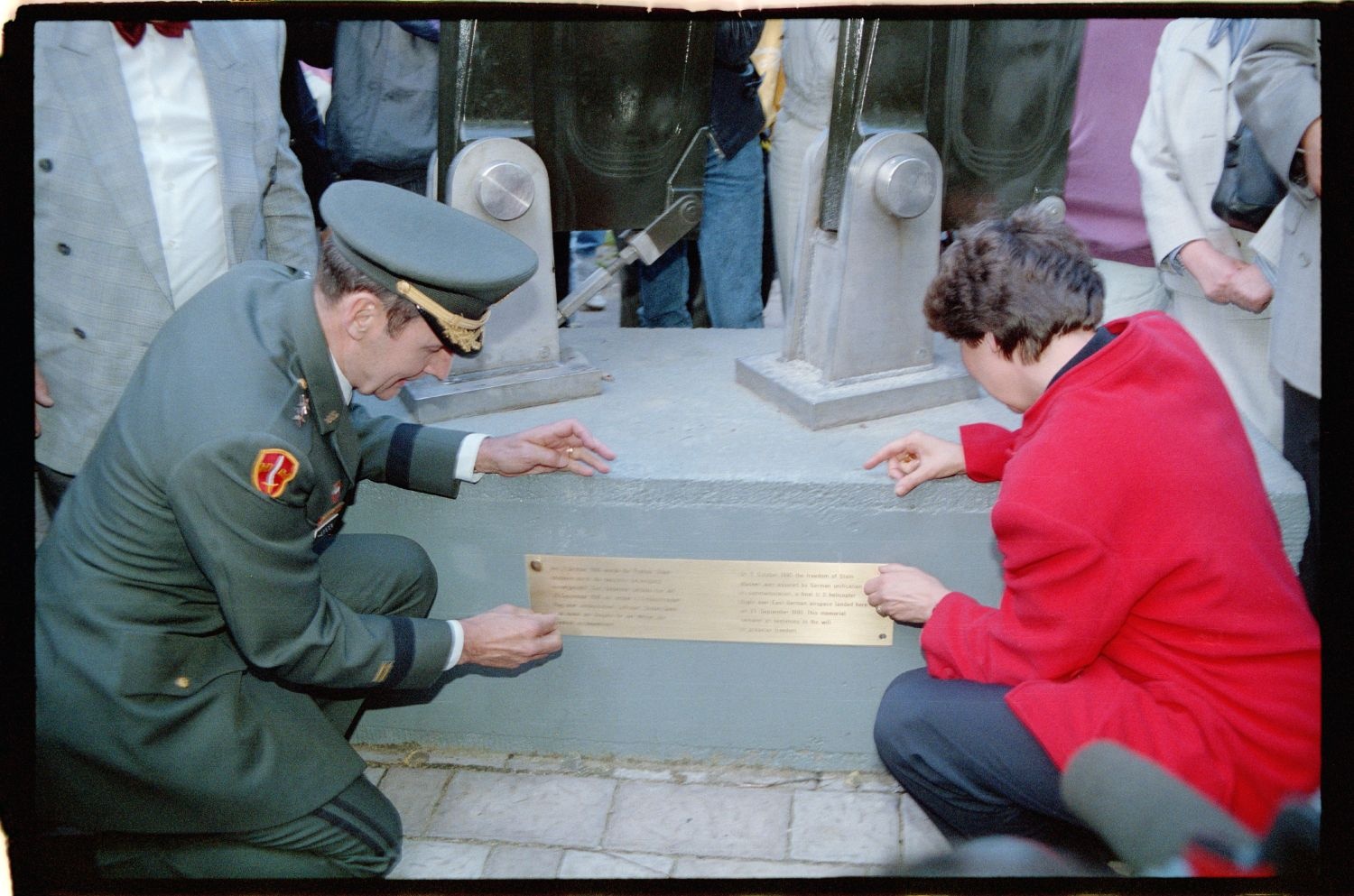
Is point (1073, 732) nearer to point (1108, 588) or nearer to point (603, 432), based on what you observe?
point (1108, 588)

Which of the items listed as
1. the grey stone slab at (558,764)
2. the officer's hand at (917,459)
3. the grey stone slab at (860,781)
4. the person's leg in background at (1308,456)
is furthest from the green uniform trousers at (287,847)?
the person's leg in background at (1308,456)

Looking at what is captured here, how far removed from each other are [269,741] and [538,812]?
0.61 meters

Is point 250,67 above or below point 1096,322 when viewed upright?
above

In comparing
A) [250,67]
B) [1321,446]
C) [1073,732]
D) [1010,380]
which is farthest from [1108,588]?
[250,67]

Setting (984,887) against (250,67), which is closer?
(984,887)

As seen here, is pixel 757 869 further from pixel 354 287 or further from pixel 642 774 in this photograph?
pixel 354 287

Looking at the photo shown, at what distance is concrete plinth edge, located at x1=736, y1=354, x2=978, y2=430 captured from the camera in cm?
226

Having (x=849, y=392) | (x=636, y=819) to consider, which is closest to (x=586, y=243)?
(x=849, y=392)

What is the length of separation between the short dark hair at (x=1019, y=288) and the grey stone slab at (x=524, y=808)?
1.17 m

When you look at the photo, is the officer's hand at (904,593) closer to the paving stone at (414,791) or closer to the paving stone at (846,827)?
the paving stone at (846,827)

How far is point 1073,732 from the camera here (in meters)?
1.64

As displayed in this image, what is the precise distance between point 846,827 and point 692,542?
0.63m

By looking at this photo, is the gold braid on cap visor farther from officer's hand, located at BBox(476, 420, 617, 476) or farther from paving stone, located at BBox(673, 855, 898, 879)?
paving stone, located at BBox(673, 855, 898, 879)

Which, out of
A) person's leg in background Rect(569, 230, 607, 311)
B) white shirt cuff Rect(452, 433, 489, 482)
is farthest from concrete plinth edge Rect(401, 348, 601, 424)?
person's leg in background Rect(569, 230, 607, 311)
